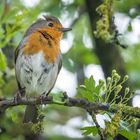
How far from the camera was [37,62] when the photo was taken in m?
5.11

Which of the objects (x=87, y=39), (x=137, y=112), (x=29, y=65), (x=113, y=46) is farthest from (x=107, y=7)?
(x=87, y=39)

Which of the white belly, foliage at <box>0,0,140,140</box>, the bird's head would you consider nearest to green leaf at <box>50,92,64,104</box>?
foliage at <box>0,0,140,140</box>

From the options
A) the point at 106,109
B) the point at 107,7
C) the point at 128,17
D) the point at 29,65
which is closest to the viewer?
the point at 106,109

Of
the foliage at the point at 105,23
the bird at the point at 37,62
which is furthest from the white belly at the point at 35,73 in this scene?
the foliage at the point at 105,23

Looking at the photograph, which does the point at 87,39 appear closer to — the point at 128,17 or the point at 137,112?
the point at 128,17

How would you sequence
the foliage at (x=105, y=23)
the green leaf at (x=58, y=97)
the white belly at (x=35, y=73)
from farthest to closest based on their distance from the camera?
1. the white belly at (x=35, y=73)
2. the foliage at (x=105, y=23)
3. the green leaf at (x=58, y=97)

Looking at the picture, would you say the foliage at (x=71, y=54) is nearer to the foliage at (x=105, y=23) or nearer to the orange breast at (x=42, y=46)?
the foliage at (x=105, y=23)

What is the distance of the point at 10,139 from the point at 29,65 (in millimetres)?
1144

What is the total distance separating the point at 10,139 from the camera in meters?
5.87

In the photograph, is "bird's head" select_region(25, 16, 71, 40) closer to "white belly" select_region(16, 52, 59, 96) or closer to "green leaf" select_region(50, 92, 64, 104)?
"white belly" select_region(16, 52, 59, 96)

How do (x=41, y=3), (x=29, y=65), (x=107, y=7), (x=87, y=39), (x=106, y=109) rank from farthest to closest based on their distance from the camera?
(x=87, y=39)
(x=41, y=3)
(x=29, y=65)
(x=107, y=7)
(x=106, y=109)

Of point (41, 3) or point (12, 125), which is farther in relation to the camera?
point (41, 3)

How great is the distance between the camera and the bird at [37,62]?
5.14 m

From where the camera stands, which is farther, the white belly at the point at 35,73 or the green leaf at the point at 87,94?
the white belly at the point at 35,73
